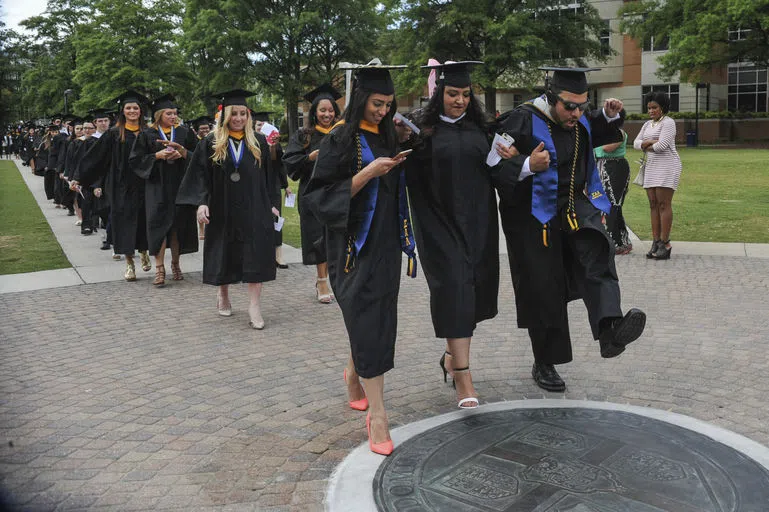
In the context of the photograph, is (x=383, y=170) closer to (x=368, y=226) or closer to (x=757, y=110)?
(x=368, y=226)

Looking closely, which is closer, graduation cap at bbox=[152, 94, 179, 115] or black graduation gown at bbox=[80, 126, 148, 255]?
graduation cap at bbox=[152, 94, 179, 115]

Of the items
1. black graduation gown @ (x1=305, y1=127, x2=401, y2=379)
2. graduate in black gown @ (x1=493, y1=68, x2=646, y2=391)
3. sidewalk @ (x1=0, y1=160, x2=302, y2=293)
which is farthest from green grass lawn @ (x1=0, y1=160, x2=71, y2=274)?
graduate in black gown @ (x1=493, y1=68, x2=646, y2=391)

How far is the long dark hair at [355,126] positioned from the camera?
387 cm

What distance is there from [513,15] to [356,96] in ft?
120

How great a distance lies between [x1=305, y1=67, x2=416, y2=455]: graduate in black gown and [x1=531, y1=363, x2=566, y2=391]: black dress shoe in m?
1.33

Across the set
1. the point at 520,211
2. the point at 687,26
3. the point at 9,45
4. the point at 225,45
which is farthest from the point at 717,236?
the point at 225,45

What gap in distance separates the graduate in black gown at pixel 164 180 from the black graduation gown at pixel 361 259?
201 inches

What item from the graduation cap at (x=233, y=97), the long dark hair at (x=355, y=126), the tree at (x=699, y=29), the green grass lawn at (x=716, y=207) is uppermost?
the tree at (x=699, y=29)

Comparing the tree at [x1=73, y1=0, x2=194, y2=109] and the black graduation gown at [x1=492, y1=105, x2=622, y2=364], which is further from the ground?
the tree at [x1=73, y1=0, x2=194, y2=109]

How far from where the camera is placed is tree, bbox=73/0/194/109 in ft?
149

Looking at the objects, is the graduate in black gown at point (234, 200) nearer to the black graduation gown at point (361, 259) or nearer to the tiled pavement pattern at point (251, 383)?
the tiled pavement pattern at point (251, 383)

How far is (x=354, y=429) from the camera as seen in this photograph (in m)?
4.29

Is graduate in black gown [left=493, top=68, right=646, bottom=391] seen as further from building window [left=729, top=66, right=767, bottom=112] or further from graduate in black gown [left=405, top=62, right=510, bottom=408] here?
building window [left=729, top=66, right=767, bottom=112]

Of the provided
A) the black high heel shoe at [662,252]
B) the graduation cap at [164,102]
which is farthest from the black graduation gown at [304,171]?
the black high heel shoe at [662,252]
